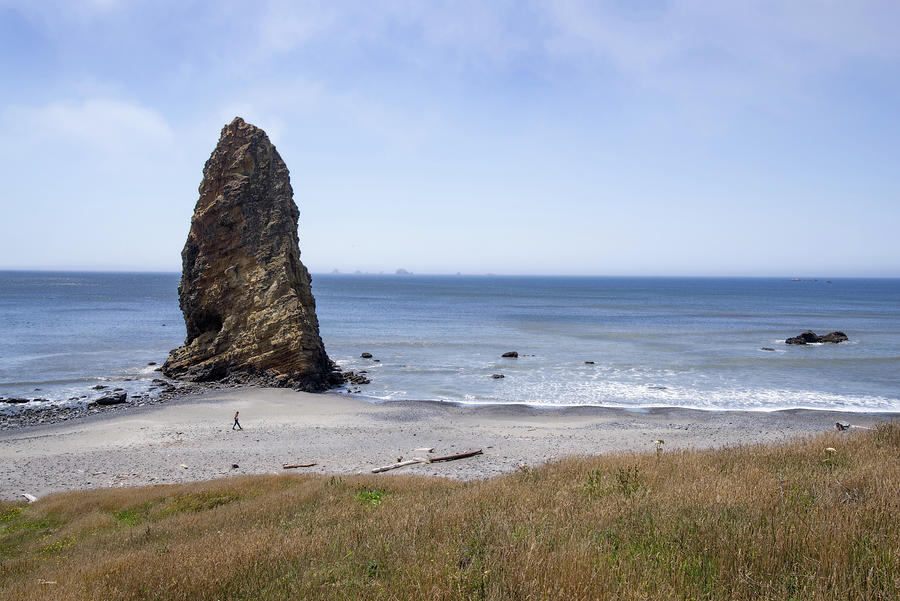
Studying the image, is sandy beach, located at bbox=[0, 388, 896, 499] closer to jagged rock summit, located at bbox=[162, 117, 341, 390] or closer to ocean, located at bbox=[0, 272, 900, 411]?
jagged rock summit, located at bbox=[162, 117, 341, 390]

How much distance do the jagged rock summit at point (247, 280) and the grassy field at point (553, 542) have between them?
21857 millimetres

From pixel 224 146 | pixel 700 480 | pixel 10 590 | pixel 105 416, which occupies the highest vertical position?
pixel 224 146

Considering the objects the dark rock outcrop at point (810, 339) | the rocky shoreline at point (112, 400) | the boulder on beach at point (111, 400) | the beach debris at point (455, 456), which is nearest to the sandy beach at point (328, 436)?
the beach debris at point (455, 456)

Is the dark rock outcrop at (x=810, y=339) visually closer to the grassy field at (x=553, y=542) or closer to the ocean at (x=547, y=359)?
the ocean at (x=547, y=359)

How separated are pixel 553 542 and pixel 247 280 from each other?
105 ft

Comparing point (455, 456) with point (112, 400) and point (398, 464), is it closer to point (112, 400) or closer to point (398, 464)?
point (398, 464)

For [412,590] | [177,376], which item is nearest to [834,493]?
[412,590]

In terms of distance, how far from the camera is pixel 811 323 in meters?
70.6

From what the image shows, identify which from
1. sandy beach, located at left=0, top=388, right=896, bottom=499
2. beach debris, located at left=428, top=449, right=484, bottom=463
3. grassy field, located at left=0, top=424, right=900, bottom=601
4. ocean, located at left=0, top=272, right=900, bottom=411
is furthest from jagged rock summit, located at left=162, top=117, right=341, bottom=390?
grassy field, located at left=0, top=424, right=900, bottom=601

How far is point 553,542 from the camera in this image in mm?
5344

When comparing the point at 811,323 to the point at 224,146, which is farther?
the point at 811,323

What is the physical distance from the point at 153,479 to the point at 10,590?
38.4 feet

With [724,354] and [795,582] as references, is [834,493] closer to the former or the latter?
[795,582]

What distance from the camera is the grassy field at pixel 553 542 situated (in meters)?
4.42
